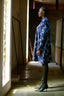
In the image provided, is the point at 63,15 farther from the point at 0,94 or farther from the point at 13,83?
the point at 0,94

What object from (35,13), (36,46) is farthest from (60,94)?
(35,13)

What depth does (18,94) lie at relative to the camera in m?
2.88

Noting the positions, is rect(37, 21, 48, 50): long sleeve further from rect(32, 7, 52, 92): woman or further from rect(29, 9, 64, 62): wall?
rect(29, 9, 64, 62): wall

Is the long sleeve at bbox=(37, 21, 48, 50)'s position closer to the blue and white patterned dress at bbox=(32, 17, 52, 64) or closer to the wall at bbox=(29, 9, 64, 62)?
the blue and white patterned dress at bbox=(32, 17, 52, 64)

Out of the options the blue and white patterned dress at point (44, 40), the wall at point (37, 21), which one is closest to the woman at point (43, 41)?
the blue and white patterned dress at point (44, 40)

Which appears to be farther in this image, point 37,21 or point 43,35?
point 37,21

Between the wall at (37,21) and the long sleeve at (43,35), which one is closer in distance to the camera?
the long sleeve at (43,35)

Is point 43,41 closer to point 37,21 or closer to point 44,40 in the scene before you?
point 44,40

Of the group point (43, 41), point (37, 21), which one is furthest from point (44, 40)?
point (37, 21)

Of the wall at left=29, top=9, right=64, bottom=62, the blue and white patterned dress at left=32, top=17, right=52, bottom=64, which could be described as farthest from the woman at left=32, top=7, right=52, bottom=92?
the wall at left=29, top=9, right=64, bottom=62

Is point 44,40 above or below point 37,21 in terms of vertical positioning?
below

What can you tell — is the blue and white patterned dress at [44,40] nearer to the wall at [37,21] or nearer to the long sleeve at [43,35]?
the long sleeve at [43,35]

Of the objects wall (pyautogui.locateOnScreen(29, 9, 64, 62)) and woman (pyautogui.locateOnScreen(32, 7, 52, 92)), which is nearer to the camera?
woman (pyautogui.locateOnScreen(32, 7, 52, 92))

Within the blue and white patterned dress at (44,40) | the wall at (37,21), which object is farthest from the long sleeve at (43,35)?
the wall at (37,21)
